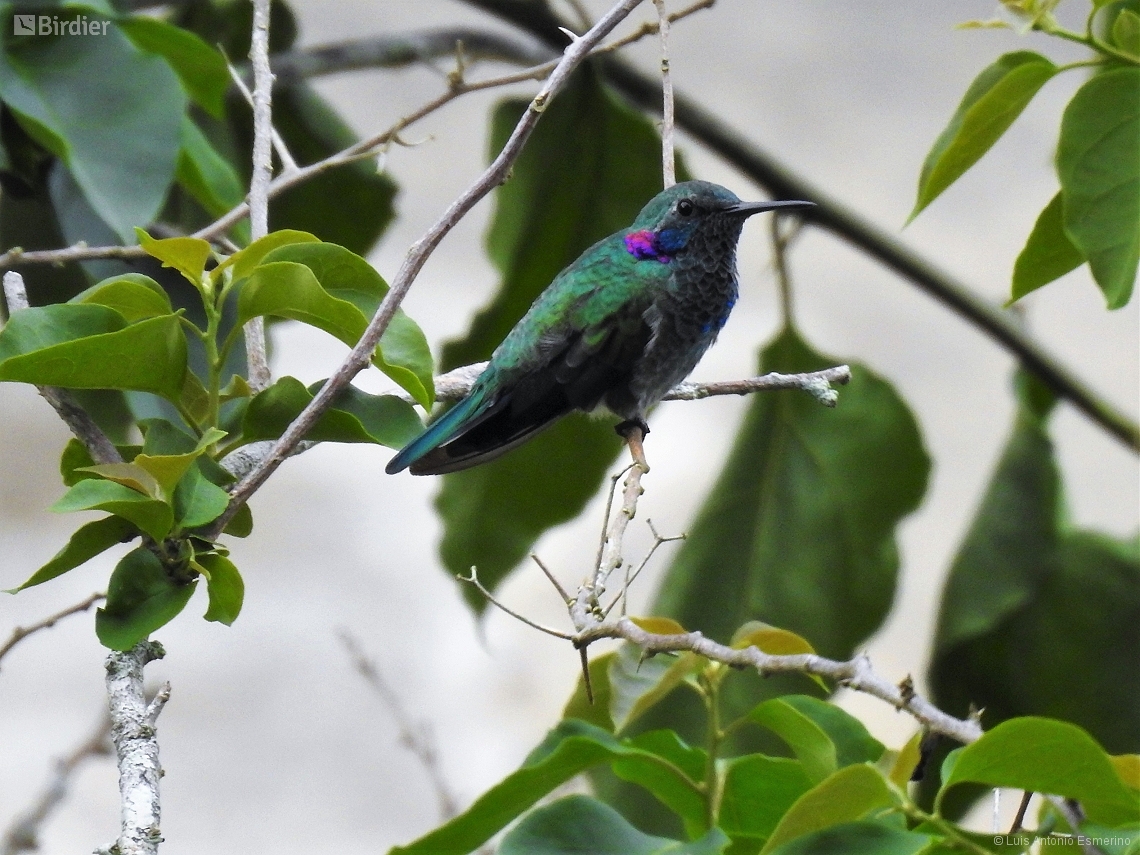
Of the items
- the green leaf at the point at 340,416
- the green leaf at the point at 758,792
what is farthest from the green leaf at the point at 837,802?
the green leaf at the point at 340,416

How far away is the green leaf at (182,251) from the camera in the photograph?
0.67m

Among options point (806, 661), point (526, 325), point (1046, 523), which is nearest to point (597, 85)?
point (526, 325)

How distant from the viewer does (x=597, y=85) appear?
6.26 feet

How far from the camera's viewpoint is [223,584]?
0.67 m

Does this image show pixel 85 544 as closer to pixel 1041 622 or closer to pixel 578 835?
pixel 578 835

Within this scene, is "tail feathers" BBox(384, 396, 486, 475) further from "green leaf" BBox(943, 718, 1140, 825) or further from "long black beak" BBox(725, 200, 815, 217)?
"green leaf" BBox(943, 718, 1140, 825)

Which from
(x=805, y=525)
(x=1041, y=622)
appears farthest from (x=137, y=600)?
(x=1041, y=622)

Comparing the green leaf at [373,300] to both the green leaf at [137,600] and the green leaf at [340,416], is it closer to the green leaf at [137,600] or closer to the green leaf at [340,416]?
the green leaf at [340,416]

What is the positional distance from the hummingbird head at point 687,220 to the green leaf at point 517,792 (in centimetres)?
70

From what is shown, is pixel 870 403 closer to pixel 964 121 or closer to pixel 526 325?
pixel 526 325

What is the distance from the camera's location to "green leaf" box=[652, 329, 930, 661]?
1960mm

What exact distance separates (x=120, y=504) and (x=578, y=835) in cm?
29

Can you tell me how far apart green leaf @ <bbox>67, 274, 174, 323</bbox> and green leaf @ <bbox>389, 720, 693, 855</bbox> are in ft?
1.05

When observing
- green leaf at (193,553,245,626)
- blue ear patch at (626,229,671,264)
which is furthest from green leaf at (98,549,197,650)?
blue ear patch at (626,229,671,264)
